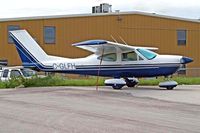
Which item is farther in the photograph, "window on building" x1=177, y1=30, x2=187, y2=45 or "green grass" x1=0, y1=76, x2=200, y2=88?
"window on building" x1=177, y1=30, x2=187, y2=45

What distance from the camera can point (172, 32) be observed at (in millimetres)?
49281

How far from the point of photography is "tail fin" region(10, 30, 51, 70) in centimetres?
2498

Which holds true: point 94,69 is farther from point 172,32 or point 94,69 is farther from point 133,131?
point 172,32

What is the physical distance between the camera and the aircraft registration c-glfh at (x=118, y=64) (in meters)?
21.7

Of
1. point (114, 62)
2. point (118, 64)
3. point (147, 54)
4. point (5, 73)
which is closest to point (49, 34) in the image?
point (5, 73)

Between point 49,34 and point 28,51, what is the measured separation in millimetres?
22502

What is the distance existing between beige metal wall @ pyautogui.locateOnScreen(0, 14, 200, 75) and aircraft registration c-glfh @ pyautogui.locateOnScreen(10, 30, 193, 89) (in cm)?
2239

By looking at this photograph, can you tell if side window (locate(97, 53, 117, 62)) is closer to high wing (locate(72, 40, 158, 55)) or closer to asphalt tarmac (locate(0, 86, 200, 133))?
high wing (locate(72, 40, 158, 55))

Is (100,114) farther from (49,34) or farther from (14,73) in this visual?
(49,34)

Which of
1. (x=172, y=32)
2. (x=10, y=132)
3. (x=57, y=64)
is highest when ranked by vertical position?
(x=172, y=32)

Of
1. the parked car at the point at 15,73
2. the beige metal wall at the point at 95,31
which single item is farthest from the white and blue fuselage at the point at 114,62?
the beige metal wall at the point at 95,31

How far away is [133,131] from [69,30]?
3837 centimetres

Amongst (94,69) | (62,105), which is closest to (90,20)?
(94,69)

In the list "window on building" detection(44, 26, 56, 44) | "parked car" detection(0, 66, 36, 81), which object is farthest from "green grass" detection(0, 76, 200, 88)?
"window on building" detection(44, 26, 56, 44)
